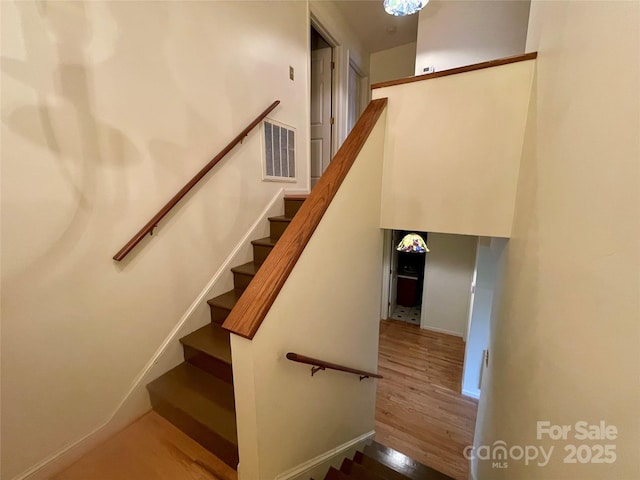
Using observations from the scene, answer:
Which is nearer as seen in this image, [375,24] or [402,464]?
[402,464]

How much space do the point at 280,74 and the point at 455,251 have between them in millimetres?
3815

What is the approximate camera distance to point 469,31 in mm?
2871

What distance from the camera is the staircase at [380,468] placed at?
1.67 meters

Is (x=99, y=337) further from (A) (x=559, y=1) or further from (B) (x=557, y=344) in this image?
(A) (x=559, y=1)

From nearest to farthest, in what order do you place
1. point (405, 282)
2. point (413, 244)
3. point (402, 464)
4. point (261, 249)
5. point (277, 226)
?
1. point (402, 464)
2. point (261, 249)
3. point (277, 226)
4. point (413, 244)
5. point (405, 282)

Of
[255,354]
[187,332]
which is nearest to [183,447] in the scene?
[187,332]

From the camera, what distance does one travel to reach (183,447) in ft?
4.77

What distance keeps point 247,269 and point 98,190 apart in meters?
1.14

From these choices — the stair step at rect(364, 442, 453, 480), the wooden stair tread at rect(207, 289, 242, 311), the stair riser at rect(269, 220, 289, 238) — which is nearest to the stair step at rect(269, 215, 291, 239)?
the stair riser at rect(269, 220, 289, 238)

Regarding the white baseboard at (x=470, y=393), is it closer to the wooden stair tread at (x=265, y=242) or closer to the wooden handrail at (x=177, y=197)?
the wooden stair tread at (x=265, y=242)

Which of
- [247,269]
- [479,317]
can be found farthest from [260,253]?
[479,317]

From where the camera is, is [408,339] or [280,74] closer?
[280,74]

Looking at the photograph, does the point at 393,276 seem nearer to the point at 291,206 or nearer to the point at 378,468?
the point at 291,206

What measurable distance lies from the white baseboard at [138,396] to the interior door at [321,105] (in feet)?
8.02
